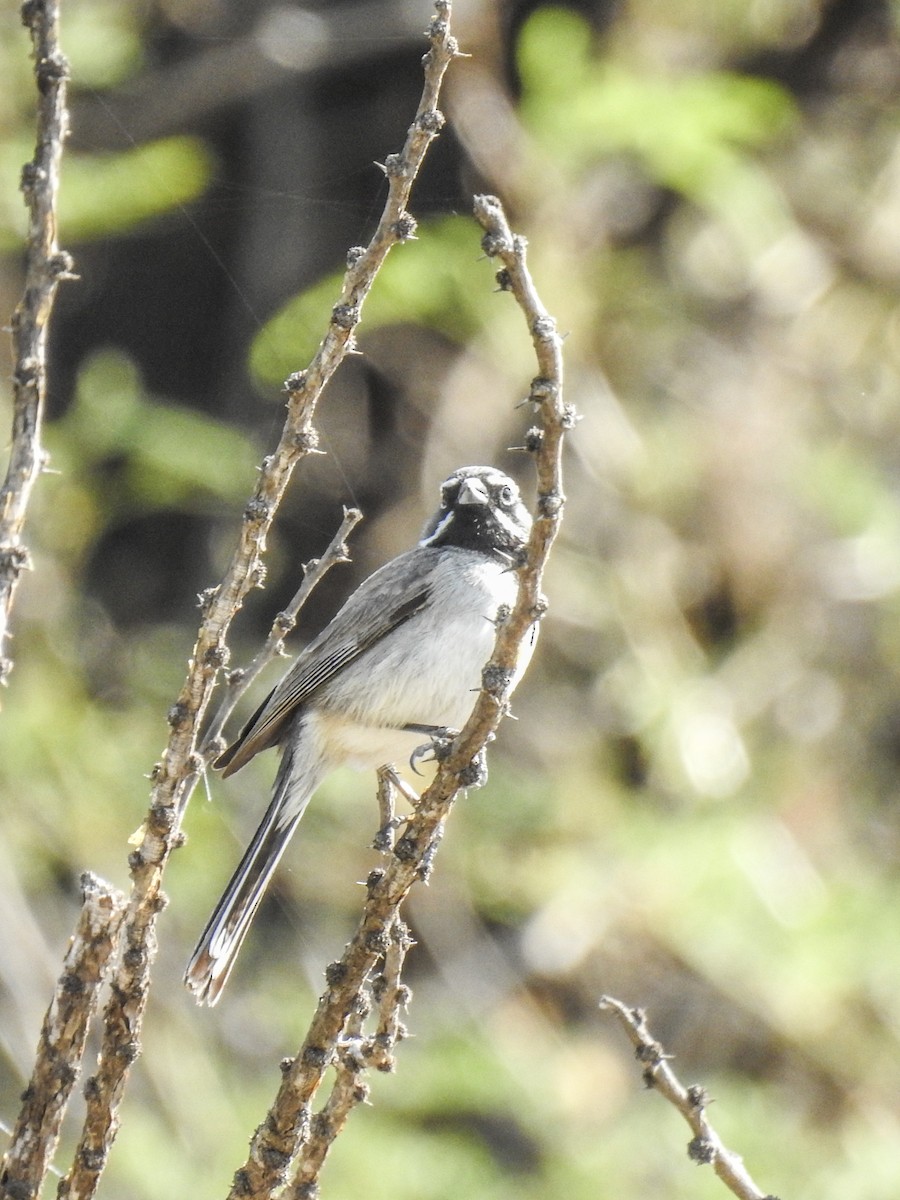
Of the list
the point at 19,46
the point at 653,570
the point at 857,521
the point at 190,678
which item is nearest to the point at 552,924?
the point at 653,570

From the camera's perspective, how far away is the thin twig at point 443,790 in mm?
2023

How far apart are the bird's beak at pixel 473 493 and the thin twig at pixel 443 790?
6.45ft

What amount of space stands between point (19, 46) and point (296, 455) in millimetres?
4775

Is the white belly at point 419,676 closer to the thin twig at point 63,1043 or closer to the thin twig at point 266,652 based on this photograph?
the thin twig at point 266,652

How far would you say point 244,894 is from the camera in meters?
3.49

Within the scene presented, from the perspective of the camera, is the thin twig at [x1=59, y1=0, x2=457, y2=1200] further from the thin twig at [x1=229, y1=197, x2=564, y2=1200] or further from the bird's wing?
the bird's wing

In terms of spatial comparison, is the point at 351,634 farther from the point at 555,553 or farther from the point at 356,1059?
the point at 555,553

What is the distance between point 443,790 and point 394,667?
175cm

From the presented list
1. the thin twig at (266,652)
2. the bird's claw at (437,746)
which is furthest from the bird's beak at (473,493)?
the thin twig at (266,652)

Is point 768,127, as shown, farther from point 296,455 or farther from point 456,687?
point 296,455

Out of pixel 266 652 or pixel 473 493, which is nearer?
pixel 266 652

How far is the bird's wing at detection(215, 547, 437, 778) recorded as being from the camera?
163 inches

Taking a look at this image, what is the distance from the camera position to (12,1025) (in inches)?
223

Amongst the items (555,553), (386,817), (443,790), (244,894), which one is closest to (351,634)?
(244,894)
